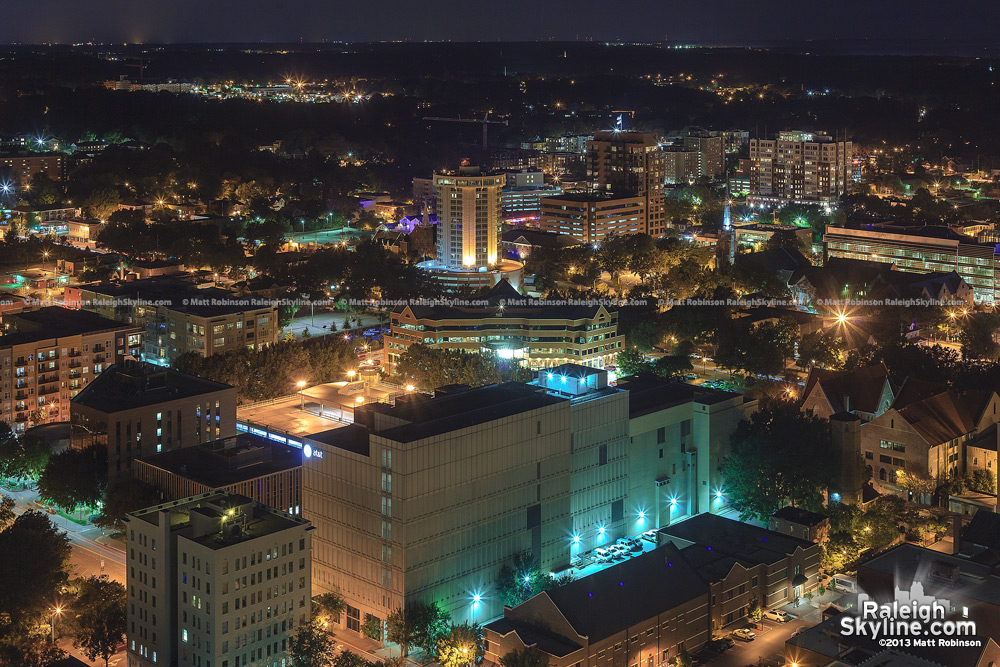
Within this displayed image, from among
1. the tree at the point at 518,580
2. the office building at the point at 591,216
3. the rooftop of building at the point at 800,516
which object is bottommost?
the tree at the point at 518,580

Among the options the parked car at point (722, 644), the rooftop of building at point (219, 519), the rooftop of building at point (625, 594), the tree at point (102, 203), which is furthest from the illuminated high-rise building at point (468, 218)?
the parked car at point (722, 644)

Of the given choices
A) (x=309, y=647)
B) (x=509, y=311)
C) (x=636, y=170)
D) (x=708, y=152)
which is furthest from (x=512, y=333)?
(x=708, y=152)

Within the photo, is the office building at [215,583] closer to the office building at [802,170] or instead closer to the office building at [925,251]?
the office building at [925,251]

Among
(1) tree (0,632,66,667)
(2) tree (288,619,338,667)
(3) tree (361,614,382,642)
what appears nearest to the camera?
(2) tree (288,619,338,667)

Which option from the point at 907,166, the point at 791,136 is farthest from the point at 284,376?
the point at 907,166

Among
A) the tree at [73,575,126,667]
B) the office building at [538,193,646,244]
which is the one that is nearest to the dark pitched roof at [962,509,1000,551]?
the tree at [73,575,126,667]

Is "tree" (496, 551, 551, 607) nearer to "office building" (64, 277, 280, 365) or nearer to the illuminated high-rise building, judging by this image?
"office building" (64, 277, 280, 365)
